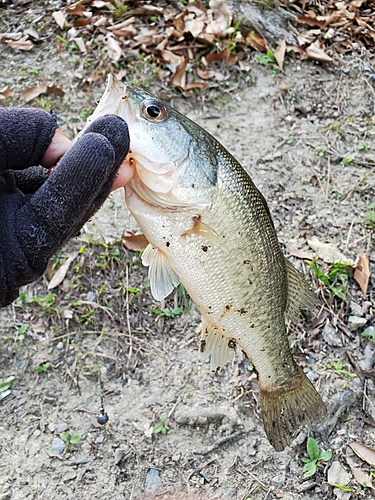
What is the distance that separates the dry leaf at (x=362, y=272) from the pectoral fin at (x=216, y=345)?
4.48 ft

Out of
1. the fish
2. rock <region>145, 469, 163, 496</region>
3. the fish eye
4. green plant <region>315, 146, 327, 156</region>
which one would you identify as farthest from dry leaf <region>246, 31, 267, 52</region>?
rock <region>145, 469, 163, 496</region>

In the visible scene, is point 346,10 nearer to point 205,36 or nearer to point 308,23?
point 308,23

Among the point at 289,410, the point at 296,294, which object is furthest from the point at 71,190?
the point at 289,410

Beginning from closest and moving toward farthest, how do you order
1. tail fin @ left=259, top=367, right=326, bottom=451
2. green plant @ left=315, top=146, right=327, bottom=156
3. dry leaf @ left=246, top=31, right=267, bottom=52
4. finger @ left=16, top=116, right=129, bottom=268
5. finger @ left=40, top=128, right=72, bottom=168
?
finger @ left=16, top=116, right=129, bottom=268
finger @ left=40, top=128, right=72, bottom=168
tail fin @ left=259, top=367, right=326, bottom=451
green plant @ left=315, top=146, right=327, bottom=156
dry leaf @ left=246, top=31, right=267, bottom=52

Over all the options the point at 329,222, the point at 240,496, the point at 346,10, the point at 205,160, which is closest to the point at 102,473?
the point at 240,496

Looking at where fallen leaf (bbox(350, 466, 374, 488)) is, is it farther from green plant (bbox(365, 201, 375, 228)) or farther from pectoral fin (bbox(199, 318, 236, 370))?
green plant (bbox(365, 201, 375, 228))

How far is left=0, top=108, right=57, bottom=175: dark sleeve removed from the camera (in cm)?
181

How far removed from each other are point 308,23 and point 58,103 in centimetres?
229

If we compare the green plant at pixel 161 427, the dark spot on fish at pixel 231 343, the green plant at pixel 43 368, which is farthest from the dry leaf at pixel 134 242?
the dark spot on fish at pixel 231 343

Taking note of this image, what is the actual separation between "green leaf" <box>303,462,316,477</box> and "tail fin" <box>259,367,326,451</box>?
45 centimetres

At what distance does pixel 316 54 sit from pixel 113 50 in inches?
65.7

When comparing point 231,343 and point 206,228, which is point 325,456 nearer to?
point 231,343

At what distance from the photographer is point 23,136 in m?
1.85

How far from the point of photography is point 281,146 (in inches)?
161
